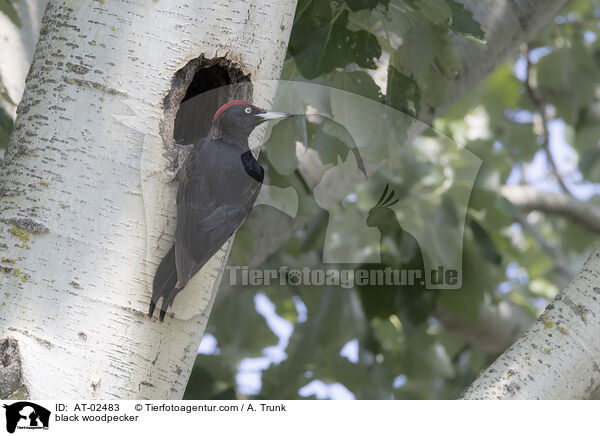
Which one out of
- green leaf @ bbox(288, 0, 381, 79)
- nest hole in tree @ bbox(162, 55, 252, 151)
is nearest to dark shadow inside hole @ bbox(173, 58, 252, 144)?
nest hole in tree @ bbox(162, 55, 252, 151)

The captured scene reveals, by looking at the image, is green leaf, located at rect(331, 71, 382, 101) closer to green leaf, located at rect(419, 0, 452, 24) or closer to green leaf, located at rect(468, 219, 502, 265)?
green leaf, located at rect(419, 0, 452, 24)

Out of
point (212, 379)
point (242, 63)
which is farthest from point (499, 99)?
point (242, 63)

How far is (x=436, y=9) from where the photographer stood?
1.57 m

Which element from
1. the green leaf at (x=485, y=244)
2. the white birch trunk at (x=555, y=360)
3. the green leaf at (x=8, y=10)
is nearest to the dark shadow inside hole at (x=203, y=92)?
the white birch trunk at (x=555, y=360)

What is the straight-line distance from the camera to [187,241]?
3.59 feet

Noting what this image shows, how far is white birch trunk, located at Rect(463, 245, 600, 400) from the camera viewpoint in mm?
1118

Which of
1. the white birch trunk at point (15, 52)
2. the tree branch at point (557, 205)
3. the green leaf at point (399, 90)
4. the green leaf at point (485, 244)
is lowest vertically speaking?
the tree branch at point (557, 205)

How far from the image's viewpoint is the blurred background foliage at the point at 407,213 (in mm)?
1676

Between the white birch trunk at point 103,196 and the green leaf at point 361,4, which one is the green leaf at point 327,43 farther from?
the white birch trunk at point 103,196

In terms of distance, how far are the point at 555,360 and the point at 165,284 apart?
66cm

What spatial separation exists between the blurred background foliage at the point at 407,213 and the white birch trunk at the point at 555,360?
2.21 feet

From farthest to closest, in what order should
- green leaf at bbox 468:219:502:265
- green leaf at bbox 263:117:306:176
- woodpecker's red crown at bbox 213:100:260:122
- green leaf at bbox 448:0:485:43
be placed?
green leaf at bbox 468:219:502:265
green leaf at bbox 448:0:485:43
green leaf at bbox 263:117:306:176
woodpecker's red crown at bbox 213:100:260:122

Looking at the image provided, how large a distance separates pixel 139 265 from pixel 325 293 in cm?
226

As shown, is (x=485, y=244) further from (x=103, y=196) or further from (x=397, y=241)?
(x=103, y=196)
